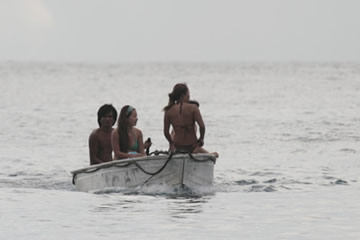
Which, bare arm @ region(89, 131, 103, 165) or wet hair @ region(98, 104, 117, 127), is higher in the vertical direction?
wet hair @ region(98, 104, 117, 127)

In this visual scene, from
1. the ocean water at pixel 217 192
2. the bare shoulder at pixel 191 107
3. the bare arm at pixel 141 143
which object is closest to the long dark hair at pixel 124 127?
the bare arm at pixel 141 143

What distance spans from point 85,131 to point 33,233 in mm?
26427

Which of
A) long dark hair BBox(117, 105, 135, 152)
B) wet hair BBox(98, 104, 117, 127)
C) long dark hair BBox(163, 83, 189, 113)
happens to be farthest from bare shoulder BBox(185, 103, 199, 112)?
wet hair BBox(98, 104, 117, 127)

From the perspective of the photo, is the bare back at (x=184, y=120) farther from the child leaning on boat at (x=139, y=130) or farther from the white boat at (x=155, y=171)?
the white boat at (x=155, y=171)

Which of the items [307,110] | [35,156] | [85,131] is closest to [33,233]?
[35,156]

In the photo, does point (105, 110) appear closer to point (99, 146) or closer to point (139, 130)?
point (139, 130)

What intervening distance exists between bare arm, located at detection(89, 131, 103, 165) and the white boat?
1.57 ft

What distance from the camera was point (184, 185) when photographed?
56.1 feet

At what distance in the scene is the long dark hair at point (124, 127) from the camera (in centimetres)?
1672

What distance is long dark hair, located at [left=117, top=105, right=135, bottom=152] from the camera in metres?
16.7

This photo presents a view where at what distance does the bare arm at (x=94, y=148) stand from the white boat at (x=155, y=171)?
0.48 metres

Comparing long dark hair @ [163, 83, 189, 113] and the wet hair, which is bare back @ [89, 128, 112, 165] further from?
long dark hair @ [163, 83, 189, 113]

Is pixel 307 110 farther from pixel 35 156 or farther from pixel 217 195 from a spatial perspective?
pixel 217 195

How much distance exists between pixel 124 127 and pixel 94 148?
44.5 inches
